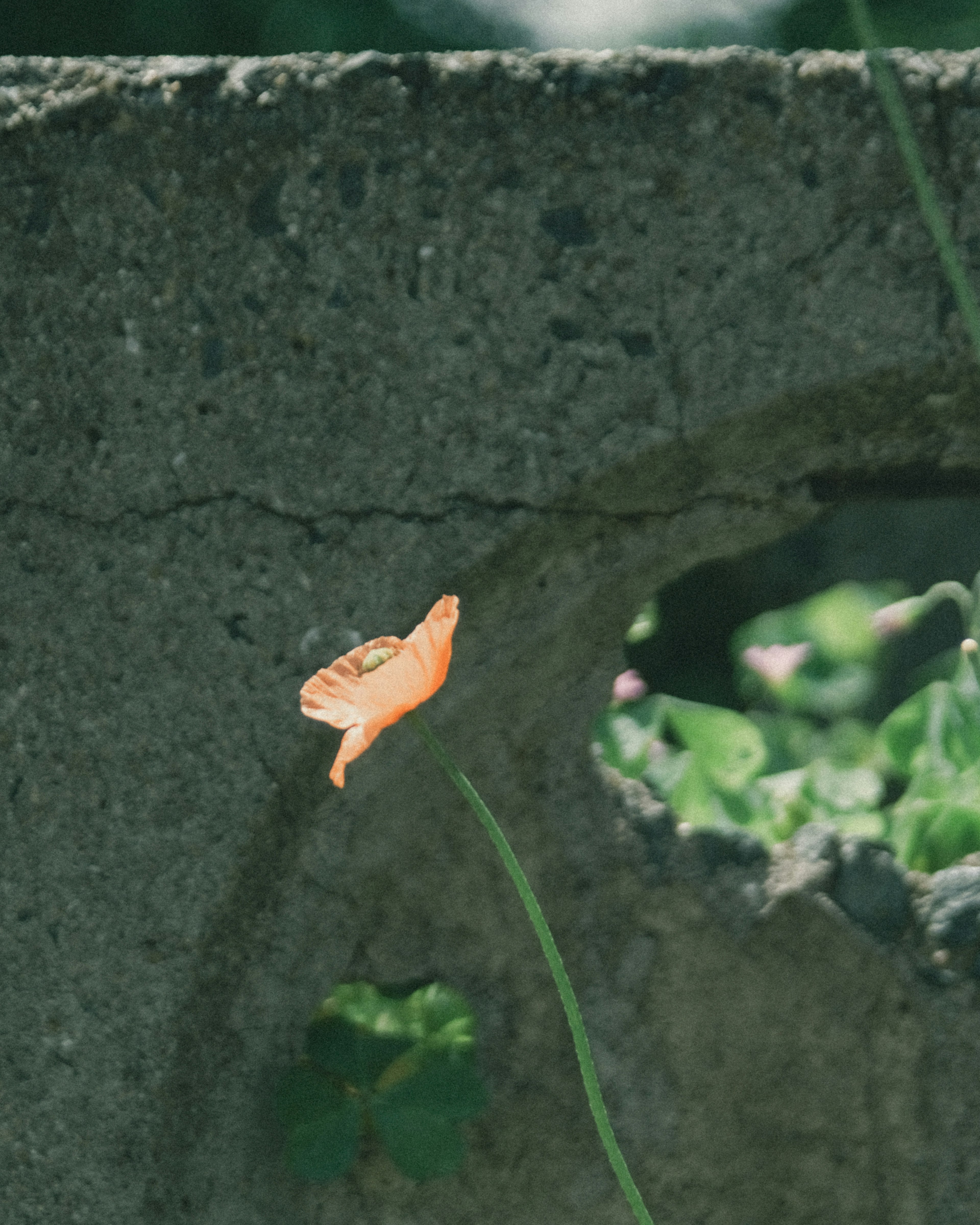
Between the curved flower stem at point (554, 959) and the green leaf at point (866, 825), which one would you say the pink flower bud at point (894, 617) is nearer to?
the green leaf at point (866, 825)

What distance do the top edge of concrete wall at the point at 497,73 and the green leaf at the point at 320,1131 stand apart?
895mm

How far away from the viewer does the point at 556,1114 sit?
3.92 feet

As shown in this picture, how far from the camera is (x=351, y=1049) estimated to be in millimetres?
1183

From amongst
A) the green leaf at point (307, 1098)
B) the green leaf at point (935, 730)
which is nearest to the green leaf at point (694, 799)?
the green leaf at point (935, 730)

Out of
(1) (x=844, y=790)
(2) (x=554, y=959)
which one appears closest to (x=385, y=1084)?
(2) (x=554, y=959)

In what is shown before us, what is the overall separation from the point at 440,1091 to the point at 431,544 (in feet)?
1.67

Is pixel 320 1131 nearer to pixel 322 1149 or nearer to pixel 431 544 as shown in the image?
pixel 322 1149

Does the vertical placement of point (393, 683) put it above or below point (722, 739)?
above

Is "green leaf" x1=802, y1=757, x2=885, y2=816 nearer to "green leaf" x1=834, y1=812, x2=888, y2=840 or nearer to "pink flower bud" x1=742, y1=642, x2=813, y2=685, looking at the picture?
"green leaf" x1=834, y1=812, x2=888, y2=840

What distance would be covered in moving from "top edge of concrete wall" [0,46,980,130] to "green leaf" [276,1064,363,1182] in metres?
0.90

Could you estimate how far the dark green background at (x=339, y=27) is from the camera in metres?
1.52

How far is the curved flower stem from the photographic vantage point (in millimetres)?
736

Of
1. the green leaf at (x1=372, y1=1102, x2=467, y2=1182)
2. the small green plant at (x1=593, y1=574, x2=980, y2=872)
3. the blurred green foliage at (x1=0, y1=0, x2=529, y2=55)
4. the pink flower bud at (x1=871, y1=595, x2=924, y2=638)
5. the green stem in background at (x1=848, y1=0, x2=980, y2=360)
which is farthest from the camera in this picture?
the pink flower bud at (x1=871, y1=595, x2=924, y2=638)

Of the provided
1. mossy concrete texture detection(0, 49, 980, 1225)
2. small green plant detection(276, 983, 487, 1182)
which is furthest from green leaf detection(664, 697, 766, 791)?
small green plant detection(276, 983, 487, 1182)
